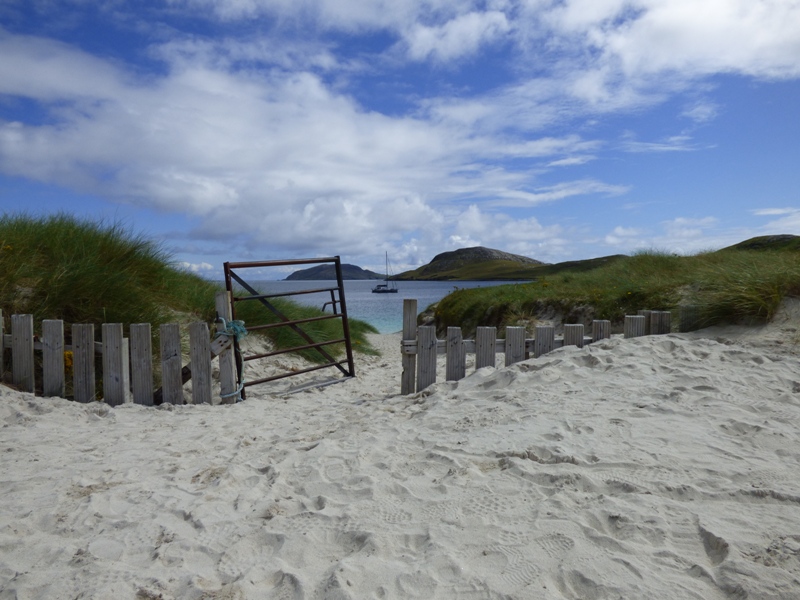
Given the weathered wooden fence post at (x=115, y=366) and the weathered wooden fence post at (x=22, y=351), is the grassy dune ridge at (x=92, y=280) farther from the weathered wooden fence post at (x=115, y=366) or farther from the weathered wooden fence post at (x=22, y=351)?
the weathered wooden fence post at (x=115, y=366)

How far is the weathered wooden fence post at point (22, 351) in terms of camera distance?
610 centimetres

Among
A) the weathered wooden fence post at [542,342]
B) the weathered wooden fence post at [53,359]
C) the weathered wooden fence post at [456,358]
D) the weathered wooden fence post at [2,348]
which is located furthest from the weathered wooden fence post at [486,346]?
the weathered wooden fence post at [2,348]

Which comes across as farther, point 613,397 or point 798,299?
point 798,299

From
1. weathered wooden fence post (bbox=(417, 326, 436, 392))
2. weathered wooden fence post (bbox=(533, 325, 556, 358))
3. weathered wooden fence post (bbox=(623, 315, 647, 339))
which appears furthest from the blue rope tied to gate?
weathered wooden fence post (bbox=(623, 315, 647, 339))

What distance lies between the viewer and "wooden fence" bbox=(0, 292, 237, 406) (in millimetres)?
6031

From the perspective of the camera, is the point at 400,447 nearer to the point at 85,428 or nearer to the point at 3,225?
the point at 85,428

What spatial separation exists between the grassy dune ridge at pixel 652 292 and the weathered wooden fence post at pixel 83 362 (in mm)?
7254

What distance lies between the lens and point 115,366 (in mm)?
6020

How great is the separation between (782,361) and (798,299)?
5.18 feet

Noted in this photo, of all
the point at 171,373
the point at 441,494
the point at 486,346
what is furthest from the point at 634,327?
the point at 171,373

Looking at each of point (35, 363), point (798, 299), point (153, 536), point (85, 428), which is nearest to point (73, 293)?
point (35, 363)

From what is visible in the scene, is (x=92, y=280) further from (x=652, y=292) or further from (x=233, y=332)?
(x=652, y=292)

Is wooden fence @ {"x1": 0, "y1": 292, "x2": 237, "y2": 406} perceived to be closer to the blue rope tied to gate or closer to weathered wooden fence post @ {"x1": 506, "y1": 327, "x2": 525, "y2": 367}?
the blue rope tied to gate

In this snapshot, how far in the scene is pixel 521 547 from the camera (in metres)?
2.65
